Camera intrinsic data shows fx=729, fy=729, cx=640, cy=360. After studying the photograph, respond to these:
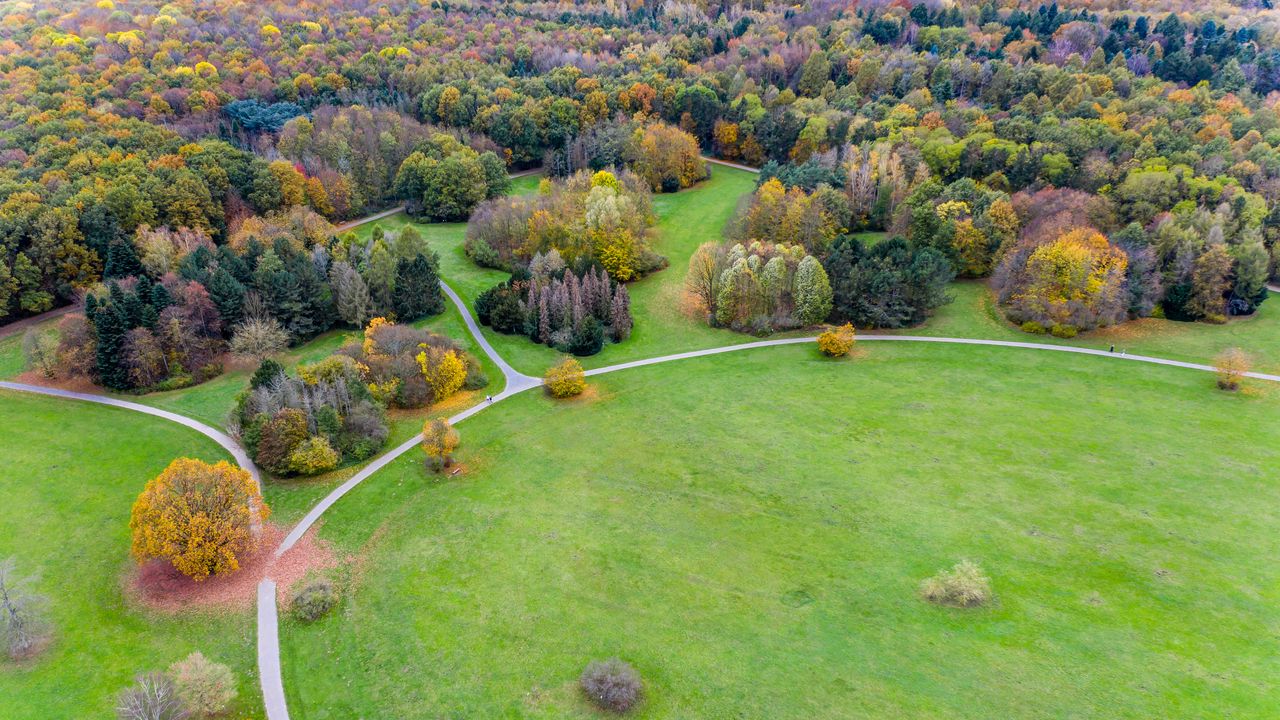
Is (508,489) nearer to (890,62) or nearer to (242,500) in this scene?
(242,500)

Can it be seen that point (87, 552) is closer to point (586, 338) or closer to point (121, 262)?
point (586, 338)

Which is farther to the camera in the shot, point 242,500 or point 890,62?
point 890,62

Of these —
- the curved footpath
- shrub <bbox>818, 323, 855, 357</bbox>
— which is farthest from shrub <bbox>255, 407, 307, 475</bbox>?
shrub <bbox>818, 323, 855, 357</bbox>

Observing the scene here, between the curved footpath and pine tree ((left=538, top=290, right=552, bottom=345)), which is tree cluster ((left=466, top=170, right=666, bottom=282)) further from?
the curved footpath

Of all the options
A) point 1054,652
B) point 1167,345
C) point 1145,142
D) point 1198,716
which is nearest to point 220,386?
point 1054,652

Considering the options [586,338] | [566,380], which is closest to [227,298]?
[586,338]
